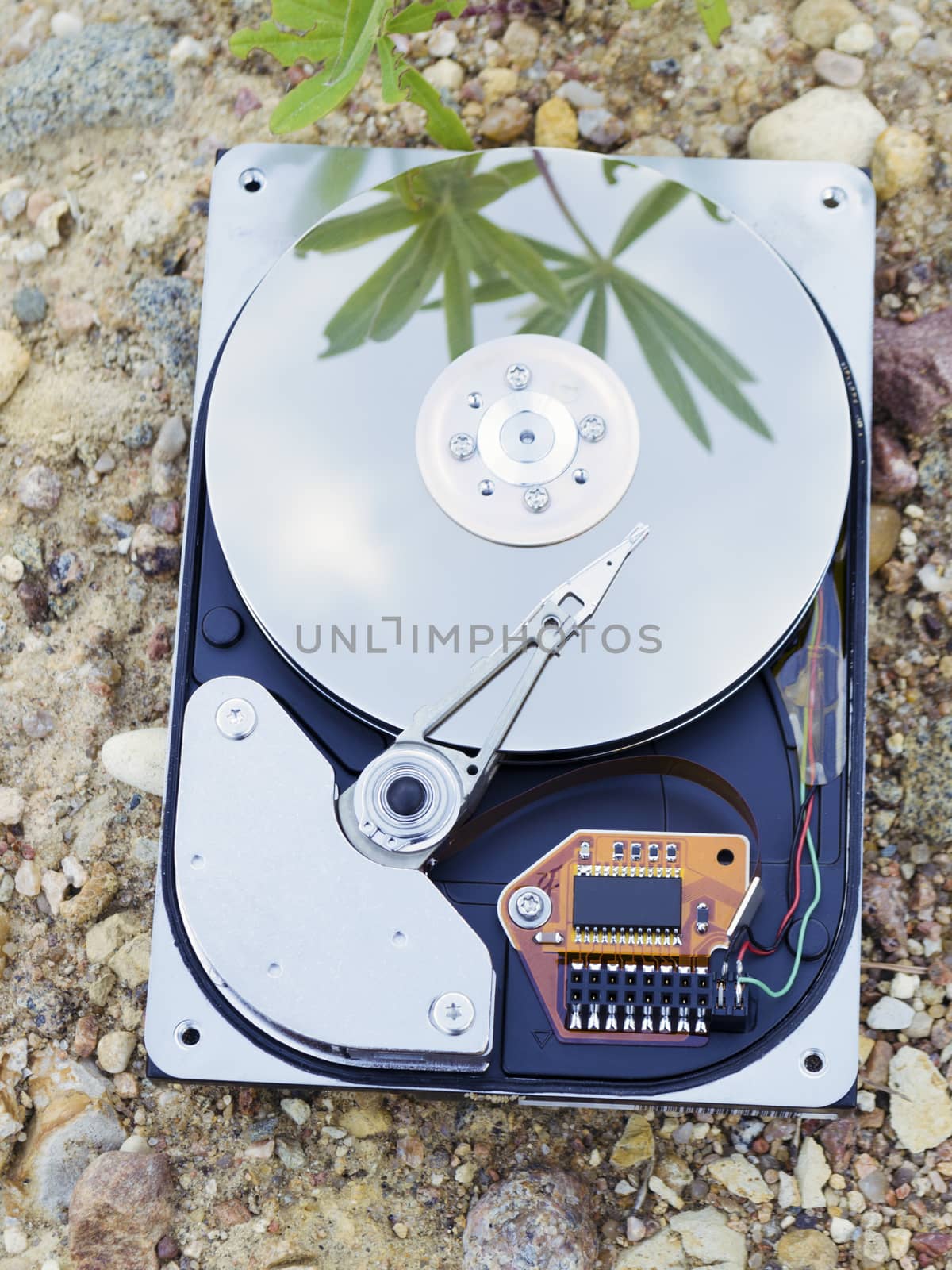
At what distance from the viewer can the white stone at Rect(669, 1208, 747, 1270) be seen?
6.95 feet

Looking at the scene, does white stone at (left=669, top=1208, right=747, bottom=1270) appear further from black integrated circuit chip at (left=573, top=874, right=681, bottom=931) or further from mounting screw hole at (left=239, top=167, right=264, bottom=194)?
mounting screw hole at (left=239, top=167, right=264, bottom=194)

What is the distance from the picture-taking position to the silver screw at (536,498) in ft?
7.11

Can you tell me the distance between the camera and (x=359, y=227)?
227 centimetres

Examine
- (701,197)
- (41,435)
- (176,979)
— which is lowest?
(176,979)

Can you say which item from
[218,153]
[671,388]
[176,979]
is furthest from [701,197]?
[176,979]

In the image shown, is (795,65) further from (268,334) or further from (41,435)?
(41,435)

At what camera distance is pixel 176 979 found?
2010 millimetres

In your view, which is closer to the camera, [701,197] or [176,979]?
[176,979]

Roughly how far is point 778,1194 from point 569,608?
3.41 feet

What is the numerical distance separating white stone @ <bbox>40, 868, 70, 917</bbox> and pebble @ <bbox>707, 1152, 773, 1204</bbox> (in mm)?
1211

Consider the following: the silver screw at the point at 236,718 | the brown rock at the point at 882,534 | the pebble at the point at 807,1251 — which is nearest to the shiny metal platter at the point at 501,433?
the silver screw at the point at 236,718

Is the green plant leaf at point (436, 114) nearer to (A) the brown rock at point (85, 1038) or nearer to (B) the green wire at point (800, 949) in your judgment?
(B) the green wire at point (800, 949)

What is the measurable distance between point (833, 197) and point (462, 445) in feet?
2.71

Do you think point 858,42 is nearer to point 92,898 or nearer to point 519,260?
point 519,260
